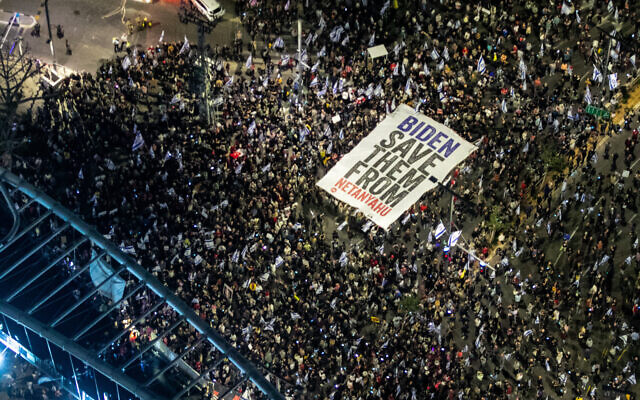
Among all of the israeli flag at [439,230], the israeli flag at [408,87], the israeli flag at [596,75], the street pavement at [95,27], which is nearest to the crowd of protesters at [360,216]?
the israeli flag at [596,75]

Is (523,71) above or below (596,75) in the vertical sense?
above

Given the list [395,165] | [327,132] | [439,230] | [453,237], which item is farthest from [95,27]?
[453,237]

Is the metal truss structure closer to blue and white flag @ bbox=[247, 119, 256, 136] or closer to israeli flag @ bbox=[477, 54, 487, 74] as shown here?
blue and white flag @ bbox=[247, 119, 256, 136]

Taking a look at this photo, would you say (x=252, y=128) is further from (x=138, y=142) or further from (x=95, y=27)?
(x=95, y=27)

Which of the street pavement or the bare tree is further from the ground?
the street pavement

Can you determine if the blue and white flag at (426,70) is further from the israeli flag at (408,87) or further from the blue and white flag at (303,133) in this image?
the blue and white flag at (303,133)

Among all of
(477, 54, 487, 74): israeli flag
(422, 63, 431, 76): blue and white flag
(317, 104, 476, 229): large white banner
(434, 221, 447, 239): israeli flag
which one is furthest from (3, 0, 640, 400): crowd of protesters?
(434, 221, 447, 239): israeli flag
